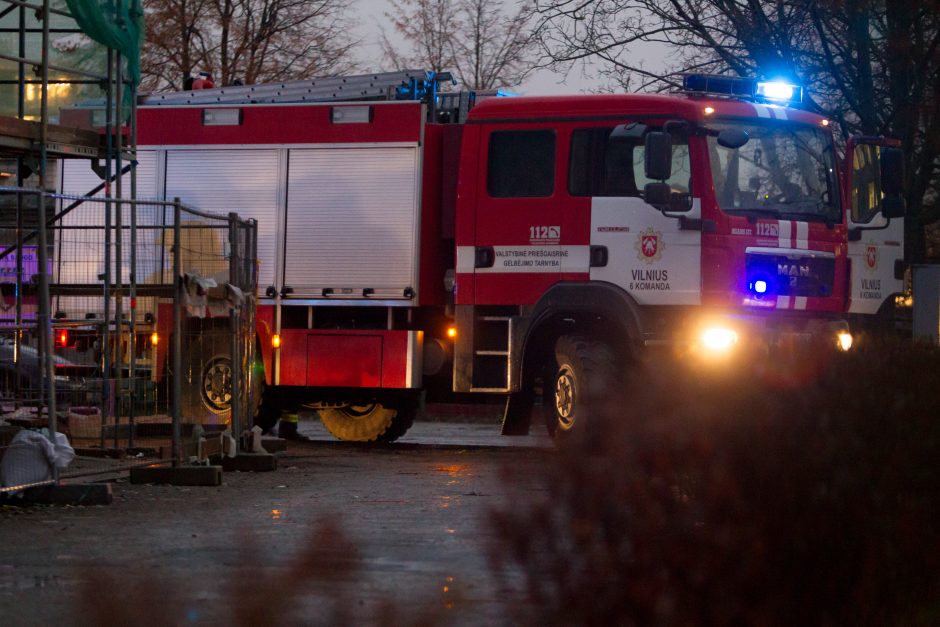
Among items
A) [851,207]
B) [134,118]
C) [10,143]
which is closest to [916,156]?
[851,207]

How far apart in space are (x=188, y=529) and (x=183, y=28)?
2779cm

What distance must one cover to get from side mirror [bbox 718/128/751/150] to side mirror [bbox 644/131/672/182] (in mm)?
667

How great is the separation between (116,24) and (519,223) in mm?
4006

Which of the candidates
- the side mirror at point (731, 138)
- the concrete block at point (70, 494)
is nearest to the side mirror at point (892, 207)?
the side mirror at point (731, 138)

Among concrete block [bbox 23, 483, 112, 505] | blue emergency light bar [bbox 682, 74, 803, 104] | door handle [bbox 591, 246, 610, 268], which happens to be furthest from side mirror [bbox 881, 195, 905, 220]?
concrete block [bbox 23, 483, 112, 505]

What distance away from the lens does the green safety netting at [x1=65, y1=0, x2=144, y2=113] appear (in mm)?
13797

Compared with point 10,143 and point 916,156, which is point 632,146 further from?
point 916,156

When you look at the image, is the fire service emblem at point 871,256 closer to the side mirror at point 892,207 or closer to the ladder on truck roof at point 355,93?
the side mirror at point 892,207

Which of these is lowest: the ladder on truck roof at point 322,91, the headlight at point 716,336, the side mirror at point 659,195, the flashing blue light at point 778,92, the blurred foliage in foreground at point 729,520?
the blurred foliage in foreground at point 729,520

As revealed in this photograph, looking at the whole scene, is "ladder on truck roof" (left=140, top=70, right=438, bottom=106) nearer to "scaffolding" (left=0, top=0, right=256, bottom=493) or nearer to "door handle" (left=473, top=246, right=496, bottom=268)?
"scaffolding" (left=0, top=0, right=256, bottom=493)

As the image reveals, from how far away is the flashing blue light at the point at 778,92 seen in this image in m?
15.1

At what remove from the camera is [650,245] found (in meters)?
14.2

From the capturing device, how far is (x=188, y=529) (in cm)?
930

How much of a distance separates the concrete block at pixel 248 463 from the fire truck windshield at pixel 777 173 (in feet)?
14.8
